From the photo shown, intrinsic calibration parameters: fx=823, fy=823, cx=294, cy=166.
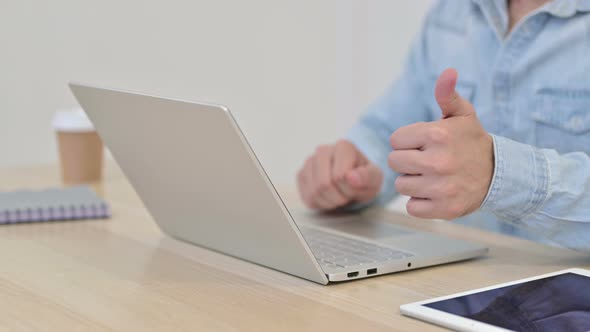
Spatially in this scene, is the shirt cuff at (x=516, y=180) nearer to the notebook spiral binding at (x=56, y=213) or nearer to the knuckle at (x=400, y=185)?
the knuckle at (x=400, y=185)

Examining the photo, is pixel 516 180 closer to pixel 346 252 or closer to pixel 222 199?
→ pixel 346 252

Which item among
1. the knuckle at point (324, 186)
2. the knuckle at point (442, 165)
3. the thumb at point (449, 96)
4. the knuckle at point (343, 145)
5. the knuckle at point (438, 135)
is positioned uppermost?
the thumb at point (449, 96)

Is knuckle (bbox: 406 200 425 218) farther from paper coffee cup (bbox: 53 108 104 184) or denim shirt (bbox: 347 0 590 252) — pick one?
paper coffee cup (bbox: 53 108 104 184)

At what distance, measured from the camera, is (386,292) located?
31.9 inches

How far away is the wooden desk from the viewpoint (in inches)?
28.3

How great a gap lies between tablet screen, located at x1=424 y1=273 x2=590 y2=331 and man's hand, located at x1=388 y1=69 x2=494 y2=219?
12 centimetres

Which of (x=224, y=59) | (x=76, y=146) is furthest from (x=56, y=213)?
(x=224, y=59)

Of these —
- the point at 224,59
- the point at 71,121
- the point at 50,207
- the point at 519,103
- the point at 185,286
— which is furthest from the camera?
the point at 224,59

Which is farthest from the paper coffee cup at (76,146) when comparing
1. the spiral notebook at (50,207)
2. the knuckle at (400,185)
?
the knuckle at (400,185)

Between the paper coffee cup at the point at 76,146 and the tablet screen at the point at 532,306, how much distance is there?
0.99 meters

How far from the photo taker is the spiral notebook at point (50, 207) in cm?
118

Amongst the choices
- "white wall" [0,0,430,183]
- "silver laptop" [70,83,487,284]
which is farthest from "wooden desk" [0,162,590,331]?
"white wall" [0,0,430,183]

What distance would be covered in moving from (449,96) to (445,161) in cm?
7

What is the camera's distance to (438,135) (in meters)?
0.84
